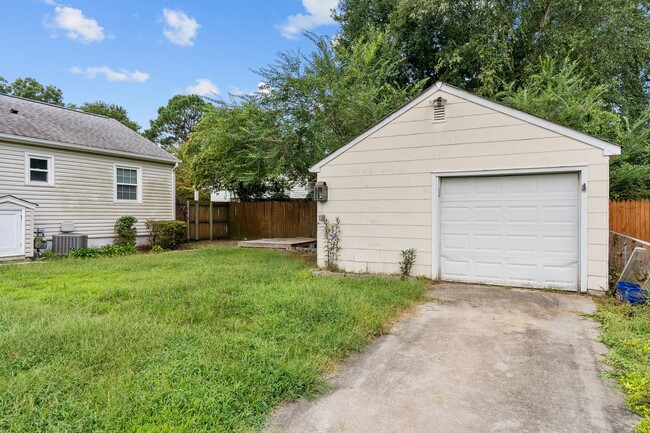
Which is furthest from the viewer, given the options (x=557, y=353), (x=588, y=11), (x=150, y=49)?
(x=150, y=49)

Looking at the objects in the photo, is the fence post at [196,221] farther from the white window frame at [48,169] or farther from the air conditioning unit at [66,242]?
the white window frame at [48,169]

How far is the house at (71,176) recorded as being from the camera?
940cm

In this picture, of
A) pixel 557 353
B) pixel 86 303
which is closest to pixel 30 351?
pixel 86 303

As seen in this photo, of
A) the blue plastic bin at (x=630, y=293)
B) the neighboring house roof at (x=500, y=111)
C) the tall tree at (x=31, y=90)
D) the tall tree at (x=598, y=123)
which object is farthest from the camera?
the tall tree at (x=31, y=90)

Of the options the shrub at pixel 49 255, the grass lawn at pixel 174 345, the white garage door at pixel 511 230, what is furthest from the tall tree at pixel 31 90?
the white garage door at pixel 511 230

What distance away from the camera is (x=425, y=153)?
6.64 meters

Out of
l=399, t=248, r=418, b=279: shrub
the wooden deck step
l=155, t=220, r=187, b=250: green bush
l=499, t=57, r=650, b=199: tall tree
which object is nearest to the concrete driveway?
l=399, t=248, r=418, b=279: shrub

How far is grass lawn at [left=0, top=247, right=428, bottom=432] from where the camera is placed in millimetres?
2266

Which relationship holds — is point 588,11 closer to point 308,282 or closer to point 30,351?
point 308,282

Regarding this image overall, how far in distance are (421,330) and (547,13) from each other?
13881 mm

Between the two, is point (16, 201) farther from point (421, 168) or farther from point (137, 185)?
point (421, 168)

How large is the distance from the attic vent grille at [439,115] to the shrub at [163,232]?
9.46 meters

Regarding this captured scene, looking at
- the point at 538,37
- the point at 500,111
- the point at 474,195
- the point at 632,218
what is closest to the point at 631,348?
the point at 474,195

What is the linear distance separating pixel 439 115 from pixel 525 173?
1.73 meters
